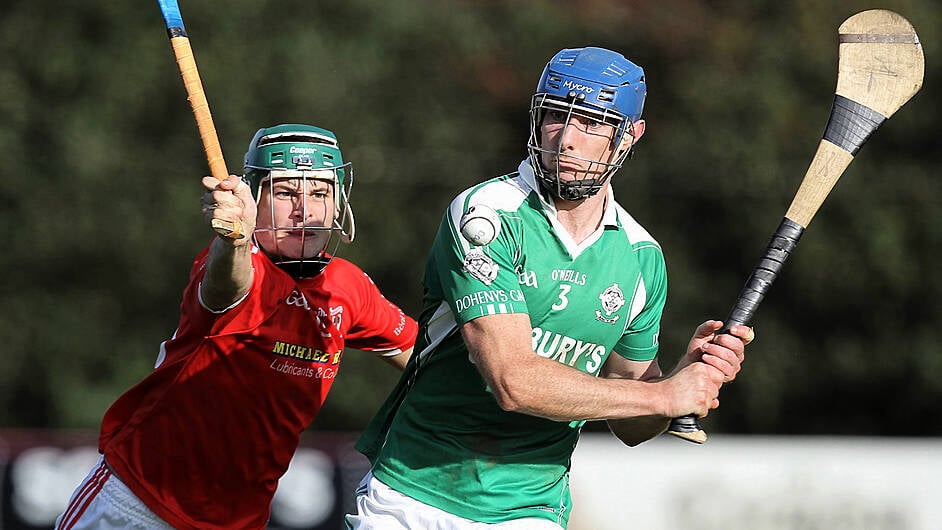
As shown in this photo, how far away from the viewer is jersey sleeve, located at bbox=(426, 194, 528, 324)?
3.43m

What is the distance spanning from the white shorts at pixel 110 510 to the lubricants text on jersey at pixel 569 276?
1.48 m

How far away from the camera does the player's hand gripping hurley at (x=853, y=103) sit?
3.84 metres

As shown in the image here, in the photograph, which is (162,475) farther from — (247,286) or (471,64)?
(471,64)

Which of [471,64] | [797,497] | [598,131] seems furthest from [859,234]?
[598,131]

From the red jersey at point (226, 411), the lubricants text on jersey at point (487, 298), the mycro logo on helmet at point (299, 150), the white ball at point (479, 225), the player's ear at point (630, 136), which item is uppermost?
the player's ear at point (630, 136)

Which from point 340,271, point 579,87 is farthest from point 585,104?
point 340,271

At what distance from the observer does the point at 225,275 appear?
3545mm

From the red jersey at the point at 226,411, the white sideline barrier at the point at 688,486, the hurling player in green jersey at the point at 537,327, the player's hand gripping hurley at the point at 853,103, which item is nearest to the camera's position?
the hurling player in green jersey at the point at 537,327

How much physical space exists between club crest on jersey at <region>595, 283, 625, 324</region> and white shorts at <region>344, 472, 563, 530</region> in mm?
583

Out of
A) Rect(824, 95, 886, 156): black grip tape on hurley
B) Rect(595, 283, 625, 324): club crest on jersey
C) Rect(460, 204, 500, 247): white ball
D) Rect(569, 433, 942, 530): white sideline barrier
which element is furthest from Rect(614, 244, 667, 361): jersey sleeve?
Rect(569, 433, 942, 530): white sideline barrier

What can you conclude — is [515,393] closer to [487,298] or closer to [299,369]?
[487,298]

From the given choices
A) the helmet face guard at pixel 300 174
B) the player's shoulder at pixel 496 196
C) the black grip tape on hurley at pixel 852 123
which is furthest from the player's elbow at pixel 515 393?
the black grip tape on hurley at pixel 852 123

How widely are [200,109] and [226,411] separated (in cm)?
111

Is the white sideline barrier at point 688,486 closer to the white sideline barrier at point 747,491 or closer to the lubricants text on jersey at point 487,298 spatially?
the white sideline barrier at point 747,491
